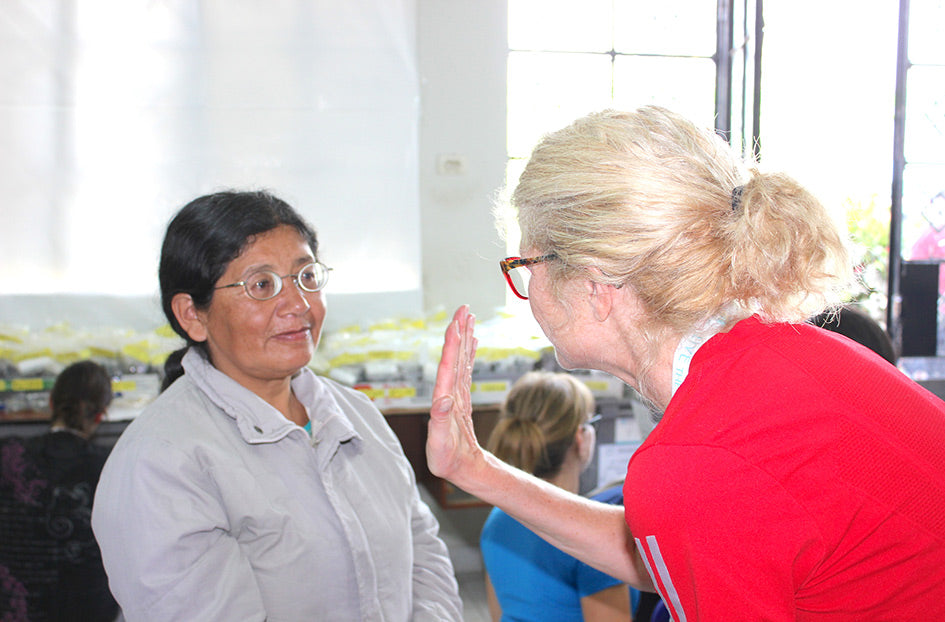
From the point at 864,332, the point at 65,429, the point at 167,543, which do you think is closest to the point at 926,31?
the point at 864,332

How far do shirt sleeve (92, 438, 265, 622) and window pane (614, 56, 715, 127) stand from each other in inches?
89.3

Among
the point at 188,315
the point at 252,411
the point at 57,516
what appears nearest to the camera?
the point at 252,411

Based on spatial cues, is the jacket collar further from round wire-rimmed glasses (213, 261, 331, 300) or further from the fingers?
the fingers

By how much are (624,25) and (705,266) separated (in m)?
2.22

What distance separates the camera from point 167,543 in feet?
3.63

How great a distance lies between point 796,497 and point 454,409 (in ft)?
2.04

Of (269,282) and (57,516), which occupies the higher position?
(269,282)

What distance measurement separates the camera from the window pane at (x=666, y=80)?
2.82 m

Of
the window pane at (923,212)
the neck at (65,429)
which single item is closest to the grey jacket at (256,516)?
the neck at (65,429)

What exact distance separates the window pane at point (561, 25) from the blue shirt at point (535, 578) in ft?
6.13

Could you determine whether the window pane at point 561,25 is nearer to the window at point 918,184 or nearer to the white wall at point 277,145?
the white wall at point 277,145

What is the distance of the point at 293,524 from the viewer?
125 centimetres

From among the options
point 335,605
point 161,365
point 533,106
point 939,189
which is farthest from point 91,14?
point 939,189

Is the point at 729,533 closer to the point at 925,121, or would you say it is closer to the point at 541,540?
the point at 541,540
